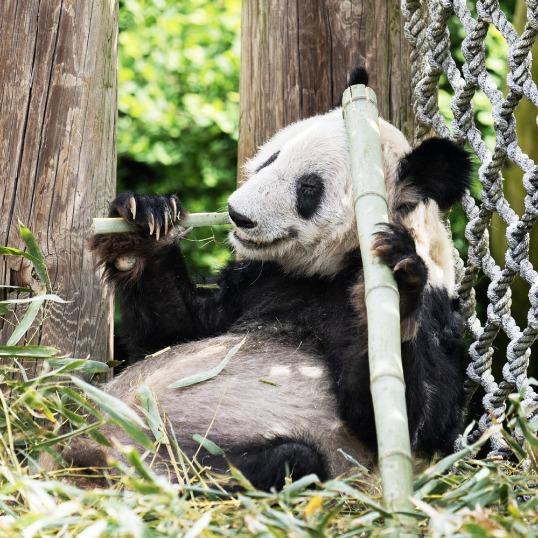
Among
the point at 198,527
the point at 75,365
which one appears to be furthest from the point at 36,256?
the point at 198,527

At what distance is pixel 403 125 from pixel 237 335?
4.07 feet

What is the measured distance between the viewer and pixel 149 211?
144 inches

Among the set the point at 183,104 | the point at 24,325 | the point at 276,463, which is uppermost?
the point at 183,104

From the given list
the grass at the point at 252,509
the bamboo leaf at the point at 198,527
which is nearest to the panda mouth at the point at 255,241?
the grass at the point at 252,509

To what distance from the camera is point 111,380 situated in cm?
384

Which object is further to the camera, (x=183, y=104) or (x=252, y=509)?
(x=183, y=104)

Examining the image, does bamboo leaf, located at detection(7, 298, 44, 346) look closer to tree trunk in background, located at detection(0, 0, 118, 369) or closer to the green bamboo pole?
tree trunk in background, located at detection(0, 0, 118, 369)

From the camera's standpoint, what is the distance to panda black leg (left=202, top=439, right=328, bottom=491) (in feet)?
9.96

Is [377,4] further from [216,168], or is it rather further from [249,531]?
[216,168]

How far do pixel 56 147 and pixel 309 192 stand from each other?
101 centimetres

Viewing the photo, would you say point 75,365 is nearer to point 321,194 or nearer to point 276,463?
point 276,463

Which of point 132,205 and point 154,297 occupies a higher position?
point 132,205

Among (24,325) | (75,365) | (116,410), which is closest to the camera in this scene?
(116,410)

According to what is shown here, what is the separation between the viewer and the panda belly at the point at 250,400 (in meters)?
3.31
